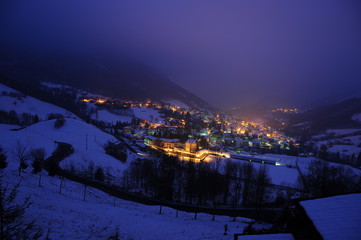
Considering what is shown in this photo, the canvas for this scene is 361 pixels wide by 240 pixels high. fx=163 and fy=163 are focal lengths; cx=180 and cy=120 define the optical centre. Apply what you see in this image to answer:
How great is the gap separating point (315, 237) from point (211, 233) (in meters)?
9.13

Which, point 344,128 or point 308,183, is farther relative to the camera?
point 344,128

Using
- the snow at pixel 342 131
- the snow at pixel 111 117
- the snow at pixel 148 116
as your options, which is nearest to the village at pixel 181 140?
the snow at pixel 148 116

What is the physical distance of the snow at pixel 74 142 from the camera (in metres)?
32.0

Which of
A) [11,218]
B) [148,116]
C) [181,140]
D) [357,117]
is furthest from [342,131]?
[11,218]

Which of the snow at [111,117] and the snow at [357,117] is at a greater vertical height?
the snow at [357,117]

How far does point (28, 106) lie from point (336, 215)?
115m

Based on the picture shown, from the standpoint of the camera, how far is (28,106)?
274ft

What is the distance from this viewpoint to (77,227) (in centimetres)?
1029

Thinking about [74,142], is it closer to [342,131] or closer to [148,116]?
[148,116]

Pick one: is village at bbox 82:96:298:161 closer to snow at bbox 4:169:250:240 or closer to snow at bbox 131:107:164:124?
snow at bbox 131:107:164:124

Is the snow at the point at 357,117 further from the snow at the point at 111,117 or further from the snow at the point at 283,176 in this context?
the snow at the point at 111,117

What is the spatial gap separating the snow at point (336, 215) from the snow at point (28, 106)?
99330mm

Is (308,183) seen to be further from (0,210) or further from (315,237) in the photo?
(0,210)

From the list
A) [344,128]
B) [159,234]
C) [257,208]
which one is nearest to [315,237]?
[159,234]
